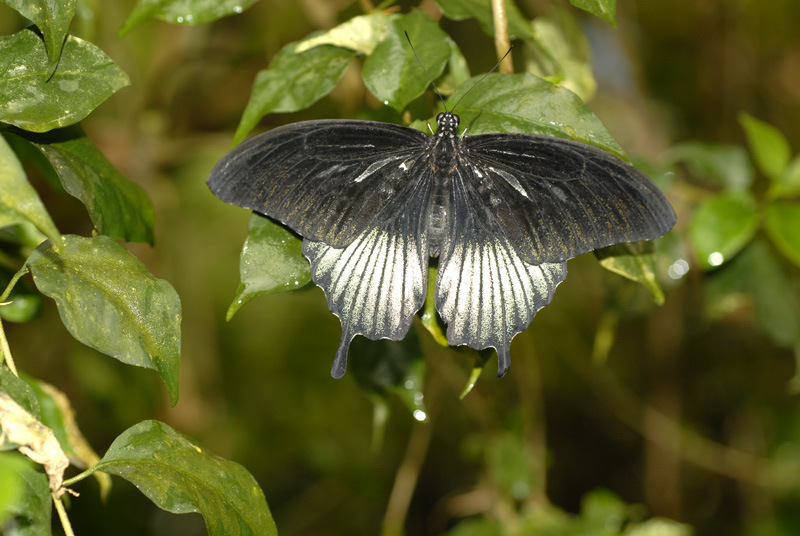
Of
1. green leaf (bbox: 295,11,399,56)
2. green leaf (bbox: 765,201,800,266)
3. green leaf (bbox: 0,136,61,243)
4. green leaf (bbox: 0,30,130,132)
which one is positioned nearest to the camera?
green leaf (bbox: 0,136,61,243)

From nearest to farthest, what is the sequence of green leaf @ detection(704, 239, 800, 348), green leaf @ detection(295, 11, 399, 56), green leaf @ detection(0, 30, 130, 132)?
green leaf @ detection(0, 30, 130, 132) → green leaf @ detection(295, 11, 399, 56) → green leaf @ detection(704, 239, 800, 348)

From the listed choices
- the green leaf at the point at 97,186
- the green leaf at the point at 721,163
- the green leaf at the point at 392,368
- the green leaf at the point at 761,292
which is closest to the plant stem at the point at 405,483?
the green leaf at the point at 392,368

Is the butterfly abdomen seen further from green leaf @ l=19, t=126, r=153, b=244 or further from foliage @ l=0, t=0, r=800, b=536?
green leaf @ l=19, t=126, r=153, b=244

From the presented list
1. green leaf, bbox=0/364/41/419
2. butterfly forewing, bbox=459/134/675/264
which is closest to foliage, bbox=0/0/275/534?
green leaf, bbox=0/364/41/419

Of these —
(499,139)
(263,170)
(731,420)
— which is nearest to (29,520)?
(263,170)

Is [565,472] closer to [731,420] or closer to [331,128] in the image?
[731,420]

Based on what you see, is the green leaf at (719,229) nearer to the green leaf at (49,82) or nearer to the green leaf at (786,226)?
the green leaf at (786,226)
